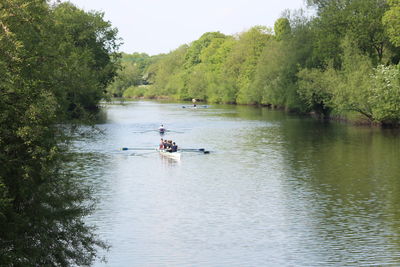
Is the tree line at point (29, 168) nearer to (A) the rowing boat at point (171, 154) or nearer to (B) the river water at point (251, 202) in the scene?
(B) the river water at point (251, 202)

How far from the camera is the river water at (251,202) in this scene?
21750 millimetres

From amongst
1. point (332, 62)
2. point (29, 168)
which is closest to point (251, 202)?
point (29, 168)

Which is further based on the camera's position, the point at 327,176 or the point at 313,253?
the point at 327,176

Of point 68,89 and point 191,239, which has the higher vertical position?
point 68,89

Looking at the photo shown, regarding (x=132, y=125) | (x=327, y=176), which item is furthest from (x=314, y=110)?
(x=327, y=176)

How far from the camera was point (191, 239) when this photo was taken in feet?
76.9

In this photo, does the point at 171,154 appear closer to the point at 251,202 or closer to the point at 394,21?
the point at 251,202

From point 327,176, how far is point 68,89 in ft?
69.0

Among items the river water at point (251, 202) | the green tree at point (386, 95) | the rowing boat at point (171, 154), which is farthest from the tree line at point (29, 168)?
the green tree at point (386, 95)

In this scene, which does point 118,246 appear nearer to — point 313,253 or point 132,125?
point 313,253

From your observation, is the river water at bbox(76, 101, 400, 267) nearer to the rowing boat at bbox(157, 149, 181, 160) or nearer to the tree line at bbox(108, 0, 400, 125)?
the rowing boat at bbox(157, 149, 181, 160)

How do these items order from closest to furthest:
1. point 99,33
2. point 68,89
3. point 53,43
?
point 68,89 < point 53,43 < point 99,33

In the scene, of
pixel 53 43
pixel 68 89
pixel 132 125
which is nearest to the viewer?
pixel 68 89

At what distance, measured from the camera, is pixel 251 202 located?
29.8 meters
